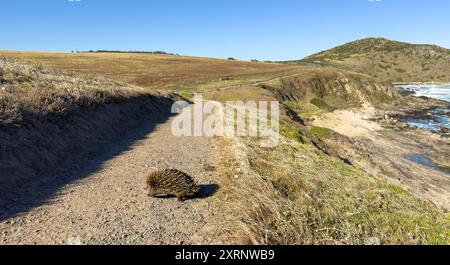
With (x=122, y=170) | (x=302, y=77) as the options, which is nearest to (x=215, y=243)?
(x=122, y=170)

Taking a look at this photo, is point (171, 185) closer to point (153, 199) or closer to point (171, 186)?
point (171, 186)

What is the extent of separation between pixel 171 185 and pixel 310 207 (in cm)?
395

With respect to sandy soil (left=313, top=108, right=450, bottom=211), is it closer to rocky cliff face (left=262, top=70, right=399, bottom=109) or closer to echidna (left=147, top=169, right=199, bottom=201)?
rocky cliff face (left=262, top=70, right=399, bottom=109)

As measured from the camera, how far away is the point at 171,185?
11.2m

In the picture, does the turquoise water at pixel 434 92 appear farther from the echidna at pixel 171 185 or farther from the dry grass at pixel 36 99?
the echidna at pixel 171 185

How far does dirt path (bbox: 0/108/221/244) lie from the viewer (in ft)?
28.2

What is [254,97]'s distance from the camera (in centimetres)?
5125

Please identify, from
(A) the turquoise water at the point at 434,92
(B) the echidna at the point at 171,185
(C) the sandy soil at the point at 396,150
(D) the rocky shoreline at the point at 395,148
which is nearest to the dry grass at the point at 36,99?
(B) the echidna at the point at 171,185

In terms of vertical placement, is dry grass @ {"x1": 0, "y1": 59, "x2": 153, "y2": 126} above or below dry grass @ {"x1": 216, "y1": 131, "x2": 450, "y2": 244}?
above

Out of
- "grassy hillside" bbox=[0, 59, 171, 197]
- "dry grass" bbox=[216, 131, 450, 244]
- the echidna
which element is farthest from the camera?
"grassy hillside" bbox=[0, 59, 171, 197]

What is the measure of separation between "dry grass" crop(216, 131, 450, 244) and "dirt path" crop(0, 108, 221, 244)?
108cm

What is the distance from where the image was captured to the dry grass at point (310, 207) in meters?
8.95

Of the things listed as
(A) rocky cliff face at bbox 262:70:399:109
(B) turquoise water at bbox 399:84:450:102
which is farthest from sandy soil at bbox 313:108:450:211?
(B) turquoise water at bbox 399:84:450:102

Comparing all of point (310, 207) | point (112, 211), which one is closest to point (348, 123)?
point (310, 207)
